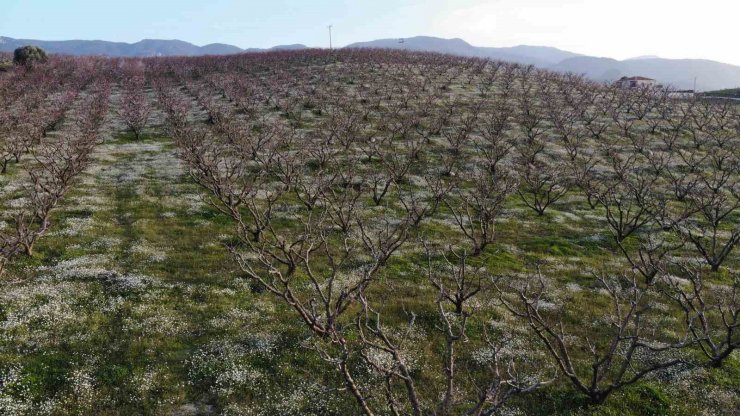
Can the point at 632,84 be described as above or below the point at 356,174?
above

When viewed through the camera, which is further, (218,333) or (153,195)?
(153,195)

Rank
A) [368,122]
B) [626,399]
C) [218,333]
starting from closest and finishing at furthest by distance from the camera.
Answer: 1. [626,399]
2. [218,333]
3. [368,122]

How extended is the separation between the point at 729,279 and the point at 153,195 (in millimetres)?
40732

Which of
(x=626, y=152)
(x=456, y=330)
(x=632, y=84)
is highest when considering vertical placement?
(x=632, y=84)

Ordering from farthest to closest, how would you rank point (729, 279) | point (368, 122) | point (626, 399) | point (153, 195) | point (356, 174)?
point (368, 122) < point (356, 174) < point (153, 195) < point (729, 279) < point (626, 399)

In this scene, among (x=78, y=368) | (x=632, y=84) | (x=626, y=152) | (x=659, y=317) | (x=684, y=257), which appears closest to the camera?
(x=78, y=368)

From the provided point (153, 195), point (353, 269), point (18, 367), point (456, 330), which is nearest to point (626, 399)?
point (456, 330)

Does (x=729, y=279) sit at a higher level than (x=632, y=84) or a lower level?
lower

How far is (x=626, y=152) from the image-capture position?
188 feet

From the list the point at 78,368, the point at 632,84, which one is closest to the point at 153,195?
the point at 78,368

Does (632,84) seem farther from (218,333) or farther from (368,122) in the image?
(218,333)

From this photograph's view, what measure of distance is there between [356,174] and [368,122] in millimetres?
25080

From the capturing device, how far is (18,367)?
52.1 ft

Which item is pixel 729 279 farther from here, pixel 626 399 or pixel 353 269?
pixel 353 269
